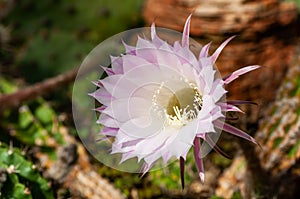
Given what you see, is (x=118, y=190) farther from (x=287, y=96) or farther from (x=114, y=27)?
(x=114, y=27)

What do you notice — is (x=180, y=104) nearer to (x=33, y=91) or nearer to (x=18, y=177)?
(x=18, y=177)

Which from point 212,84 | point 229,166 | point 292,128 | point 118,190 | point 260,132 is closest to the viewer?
point 212,84

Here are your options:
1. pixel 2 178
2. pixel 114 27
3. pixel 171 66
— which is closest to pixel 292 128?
pixel 171 66

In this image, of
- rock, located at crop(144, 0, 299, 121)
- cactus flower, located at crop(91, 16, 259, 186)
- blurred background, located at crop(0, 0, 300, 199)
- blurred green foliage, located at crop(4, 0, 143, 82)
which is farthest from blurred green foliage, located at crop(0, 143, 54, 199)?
blurred green foliage, located at crop(4, 0, 143, 82)

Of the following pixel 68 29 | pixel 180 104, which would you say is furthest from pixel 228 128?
pixel 68 29

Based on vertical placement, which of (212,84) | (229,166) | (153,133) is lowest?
(229,166)
